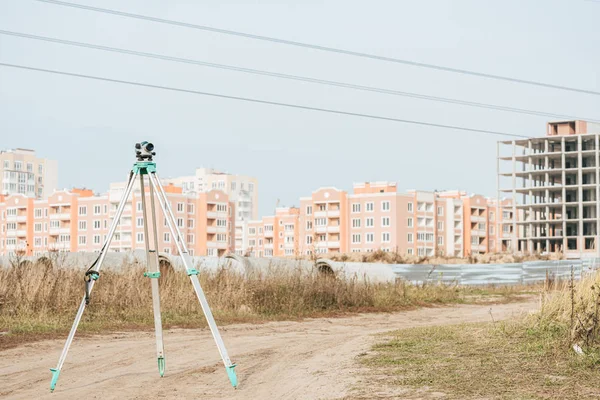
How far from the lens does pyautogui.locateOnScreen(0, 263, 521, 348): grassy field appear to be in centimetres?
1845

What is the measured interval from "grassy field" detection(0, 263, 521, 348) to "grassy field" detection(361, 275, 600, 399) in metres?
7.44

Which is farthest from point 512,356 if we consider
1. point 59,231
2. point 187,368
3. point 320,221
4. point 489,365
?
point 59,231

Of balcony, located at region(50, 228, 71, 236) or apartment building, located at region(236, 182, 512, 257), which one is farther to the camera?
balcony, located at region(50, 228, 71, 236)

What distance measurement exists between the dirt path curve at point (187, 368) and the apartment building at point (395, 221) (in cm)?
11710

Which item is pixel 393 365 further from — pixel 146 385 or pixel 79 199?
pixel 79 199

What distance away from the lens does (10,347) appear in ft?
47.8

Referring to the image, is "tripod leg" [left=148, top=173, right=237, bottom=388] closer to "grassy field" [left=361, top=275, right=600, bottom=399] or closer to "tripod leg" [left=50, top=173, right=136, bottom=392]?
"tripod leg" [left=50, top=173, right=136, bottom=392]

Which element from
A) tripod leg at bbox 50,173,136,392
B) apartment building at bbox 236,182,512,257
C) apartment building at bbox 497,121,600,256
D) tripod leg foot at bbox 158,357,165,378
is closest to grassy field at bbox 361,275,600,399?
tripod leg foot at bbox 158,357,165,378

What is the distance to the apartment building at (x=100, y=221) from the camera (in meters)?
144

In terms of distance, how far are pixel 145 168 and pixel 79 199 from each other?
14537 centimetres

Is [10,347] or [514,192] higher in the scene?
[514,192]

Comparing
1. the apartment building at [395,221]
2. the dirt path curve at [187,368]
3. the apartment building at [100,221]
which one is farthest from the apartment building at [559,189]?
the dirt path curve at [187,368]

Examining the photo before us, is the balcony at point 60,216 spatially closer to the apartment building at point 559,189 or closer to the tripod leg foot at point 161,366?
the apartment building at point 559,189

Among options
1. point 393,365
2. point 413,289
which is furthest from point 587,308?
point 413,289
